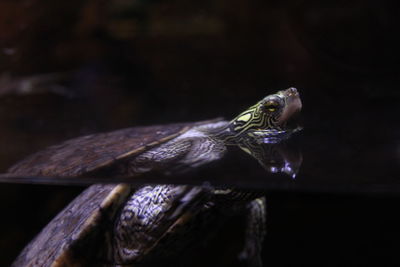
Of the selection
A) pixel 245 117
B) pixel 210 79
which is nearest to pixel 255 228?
pixel 245 117

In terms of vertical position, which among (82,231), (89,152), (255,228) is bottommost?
(255,228)

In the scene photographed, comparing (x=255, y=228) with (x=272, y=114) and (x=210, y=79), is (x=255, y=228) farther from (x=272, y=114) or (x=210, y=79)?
(x=210, y=79)

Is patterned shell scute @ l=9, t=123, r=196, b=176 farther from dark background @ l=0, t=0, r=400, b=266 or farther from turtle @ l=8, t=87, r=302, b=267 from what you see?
dark background @ l=0, t=0, r=400, b=266

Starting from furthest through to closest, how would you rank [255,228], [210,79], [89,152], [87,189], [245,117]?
[210,79], [255,228], [87,189], [245,117], [89,152]

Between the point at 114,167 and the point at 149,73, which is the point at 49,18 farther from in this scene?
the point at 114,167

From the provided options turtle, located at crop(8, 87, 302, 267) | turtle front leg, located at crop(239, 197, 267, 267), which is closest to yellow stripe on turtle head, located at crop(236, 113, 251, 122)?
turtle, located at crop(8, 87, 302, 267)

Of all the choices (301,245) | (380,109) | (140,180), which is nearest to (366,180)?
(140,180)

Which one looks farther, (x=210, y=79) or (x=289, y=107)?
(x=210, y=79)

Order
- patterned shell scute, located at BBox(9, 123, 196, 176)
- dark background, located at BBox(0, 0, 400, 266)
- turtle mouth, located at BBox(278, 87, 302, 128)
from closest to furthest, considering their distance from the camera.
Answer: patterned shell scute, located at BBox(9, 123, 196, 176)
turtle mouth, located at BBox(278, 87, 302, 128)
dark background, located at BBox(0, 0, 400, 266)
